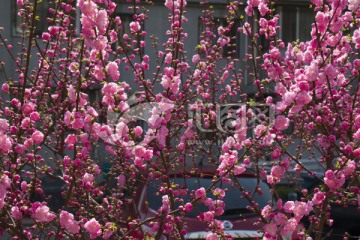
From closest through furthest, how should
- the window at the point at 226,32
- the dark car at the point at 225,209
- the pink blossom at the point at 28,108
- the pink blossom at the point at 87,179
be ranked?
the pink blossom at the point at 28,108 < the pink blossom at the point at 87,179 < the dark car at the point at 225,209 < the window at the point at 226,32

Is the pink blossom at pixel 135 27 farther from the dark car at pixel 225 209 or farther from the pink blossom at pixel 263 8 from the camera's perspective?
the dark car at pixel 225 209

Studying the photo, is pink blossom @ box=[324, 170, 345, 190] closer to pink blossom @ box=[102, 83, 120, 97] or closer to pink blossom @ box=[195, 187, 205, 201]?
pink blossom @ box=[195, 187, 205, 201]

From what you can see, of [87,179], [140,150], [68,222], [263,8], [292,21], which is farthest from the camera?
[292,21]

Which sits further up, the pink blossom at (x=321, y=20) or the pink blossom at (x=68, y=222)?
the pink blossom at (x=321, y=20)

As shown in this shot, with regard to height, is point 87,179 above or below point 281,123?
below

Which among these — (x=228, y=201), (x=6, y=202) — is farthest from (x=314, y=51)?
(x=228, y=201)

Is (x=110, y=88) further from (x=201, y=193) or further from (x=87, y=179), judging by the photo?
(x=87, y=179)

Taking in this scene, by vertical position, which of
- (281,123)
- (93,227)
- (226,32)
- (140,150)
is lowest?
(93,227)

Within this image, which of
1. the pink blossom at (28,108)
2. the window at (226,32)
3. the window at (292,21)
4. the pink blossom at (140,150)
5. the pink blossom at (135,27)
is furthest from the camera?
the window at (292,21)

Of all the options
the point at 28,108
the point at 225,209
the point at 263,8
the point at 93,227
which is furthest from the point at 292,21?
the point at 93,227

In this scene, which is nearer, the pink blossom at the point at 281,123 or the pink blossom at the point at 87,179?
the pink blossom at the point at 281,123

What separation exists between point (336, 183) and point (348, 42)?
4.96 feet

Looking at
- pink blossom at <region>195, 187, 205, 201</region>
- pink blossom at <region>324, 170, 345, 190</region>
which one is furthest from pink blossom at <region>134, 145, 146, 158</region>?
pink blossom at <region>324, 170, 345, 190</region>

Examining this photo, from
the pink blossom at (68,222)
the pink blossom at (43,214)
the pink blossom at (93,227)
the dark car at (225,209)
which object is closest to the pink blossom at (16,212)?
the pink blossom at (43,214)
